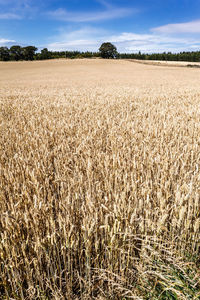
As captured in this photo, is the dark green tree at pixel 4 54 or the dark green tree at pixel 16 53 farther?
the dark green tree at pixel 16 53

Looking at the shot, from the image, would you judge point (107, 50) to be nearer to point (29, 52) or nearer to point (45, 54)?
point (45, 54)

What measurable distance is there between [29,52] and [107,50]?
25850 millimetres

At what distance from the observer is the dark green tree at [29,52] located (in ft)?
247

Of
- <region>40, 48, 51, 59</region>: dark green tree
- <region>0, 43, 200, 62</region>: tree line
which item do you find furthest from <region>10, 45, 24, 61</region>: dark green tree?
<region>40, 48, 51, 59</region>: dark green tree

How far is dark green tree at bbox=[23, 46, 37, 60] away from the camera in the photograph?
247 ft

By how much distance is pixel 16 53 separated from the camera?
75.8m

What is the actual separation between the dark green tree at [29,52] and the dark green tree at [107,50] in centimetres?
2259

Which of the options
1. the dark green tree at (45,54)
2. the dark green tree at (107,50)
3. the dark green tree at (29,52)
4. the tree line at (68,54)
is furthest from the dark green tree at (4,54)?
the dark green tree at (107,50)

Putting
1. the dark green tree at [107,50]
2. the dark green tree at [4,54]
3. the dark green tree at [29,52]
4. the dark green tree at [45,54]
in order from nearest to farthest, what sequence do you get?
the dark green tree at [4,54]
the dark green tree at [45,54]
the dark green tree at [29,52]
the dark green tree at [107,50]

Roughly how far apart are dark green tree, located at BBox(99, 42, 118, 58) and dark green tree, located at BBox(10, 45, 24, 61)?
26.6 metres

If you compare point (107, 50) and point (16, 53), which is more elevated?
point (107, 50)

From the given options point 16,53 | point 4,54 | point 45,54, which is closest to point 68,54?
point 45,54

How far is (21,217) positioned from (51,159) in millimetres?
1344

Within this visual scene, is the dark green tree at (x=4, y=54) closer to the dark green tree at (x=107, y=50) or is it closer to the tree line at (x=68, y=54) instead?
the tree line at (x=68, y=54)
